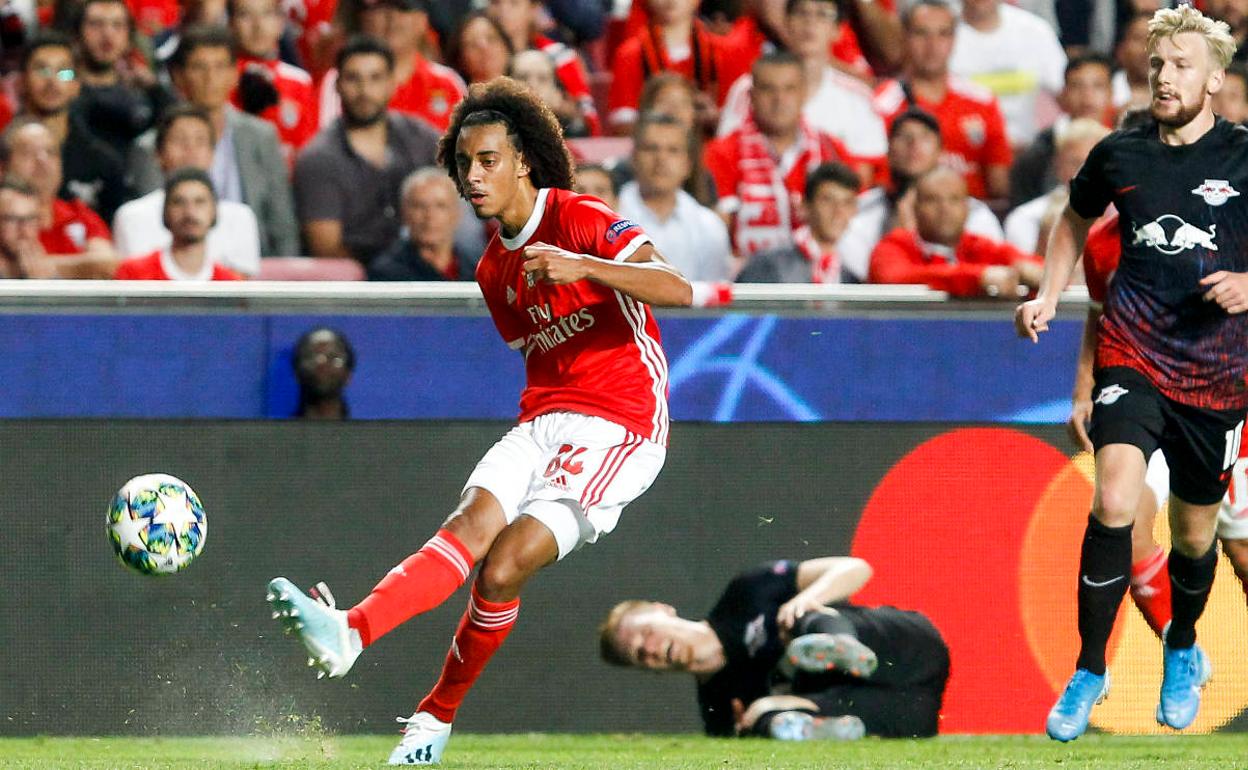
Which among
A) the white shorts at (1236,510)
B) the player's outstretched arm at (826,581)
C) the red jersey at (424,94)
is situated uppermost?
the red jersey at (424,94)

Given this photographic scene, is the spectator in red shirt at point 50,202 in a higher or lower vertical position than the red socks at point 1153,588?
higher

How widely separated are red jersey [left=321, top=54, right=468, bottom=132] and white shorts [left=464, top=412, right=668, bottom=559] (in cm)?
404

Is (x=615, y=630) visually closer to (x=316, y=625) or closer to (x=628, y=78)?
(x=316, y=625)

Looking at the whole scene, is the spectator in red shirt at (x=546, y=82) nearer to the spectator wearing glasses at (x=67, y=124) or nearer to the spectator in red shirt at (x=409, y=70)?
the spectator in red shirt at (x=409, y=70)

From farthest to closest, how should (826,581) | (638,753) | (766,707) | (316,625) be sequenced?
(826,581) → (766,707) → (638,753) → (316,625)

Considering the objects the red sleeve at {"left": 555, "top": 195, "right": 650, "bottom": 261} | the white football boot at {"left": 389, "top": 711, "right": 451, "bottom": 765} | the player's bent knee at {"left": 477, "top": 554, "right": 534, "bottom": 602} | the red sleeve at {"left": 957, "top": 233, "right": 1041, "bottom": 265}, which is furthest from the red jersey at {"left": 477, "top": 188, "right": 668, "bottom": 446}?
the red sleeve at {"left": 957, "top": 233, "right": 1041, "bottom": 265}

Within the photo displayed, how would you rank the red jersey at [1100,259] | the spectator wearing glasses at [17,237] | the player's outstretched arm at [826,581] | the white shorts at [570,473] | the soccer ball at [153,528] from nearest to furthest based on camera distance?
the white shorts at [570,473]
the soccer ball at [153,528]
the red jersey at [1100,259]
the player's outstretched arm at [826,581]
the spectator wearing glasses at [17,237]

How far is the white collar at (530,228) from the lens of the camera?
6176mm

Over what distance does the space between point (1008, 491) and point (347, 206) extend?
11.5ft

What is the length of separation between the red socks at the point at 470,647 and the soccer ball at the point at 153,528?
93 cm

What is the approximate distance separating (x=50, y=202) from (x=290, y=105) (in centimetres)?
146

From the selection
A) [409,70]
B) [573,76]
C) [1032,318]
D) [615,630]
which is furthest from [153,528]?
[573,76]

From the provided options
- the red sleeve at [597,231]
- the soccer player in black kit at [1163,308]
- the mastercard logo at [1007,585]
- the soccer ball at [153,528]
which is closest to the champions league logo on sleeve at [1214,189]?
the soccer player in black kit at [1163,308]

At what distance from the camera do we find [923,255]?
29.3ft
